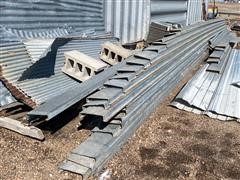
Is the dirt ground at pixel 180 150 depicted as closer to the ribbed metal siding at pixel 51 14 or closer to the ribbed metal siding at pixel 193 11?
the ribbed metal siding at pixel 51 14

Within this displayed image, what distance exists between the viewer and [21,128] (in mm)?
5512

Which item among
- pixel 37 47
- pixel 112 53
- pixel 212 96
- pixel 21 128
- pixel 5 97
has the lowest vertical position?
pixel 21 128

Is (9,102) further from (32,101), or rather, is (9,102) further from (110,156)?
(110,156)

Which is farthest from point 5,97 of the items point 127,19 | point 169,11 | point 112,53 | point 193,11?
point 193,11

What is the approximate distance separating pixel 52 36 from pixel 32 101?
6.89 feet

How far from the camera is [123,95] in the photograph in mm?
5715

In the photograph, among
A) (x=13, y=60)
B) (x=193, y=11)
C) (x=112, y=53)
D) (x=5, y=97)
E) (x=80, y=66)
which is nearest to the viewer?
(x=5, y=97)

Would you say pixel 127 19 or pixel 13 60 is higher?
pixel 127 19

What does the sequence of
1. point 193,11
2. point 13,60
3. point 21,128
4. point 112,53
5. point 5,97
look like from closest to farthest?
point 21,128, point 5,97, point 13,60, point 112,53, point 193,11

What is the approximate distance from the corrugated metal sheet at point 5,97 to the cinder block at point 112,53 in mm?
2838

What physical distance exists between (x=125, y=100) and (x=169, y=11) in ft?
27.3

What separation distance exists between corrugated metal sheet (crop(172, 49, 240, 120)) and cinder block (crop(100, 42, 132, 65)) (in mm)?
1709

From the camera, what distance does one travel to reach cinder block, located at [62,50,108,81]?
7152 millimetres

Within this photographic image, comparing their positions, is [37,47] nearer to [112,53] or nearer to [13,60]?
[13,60]
